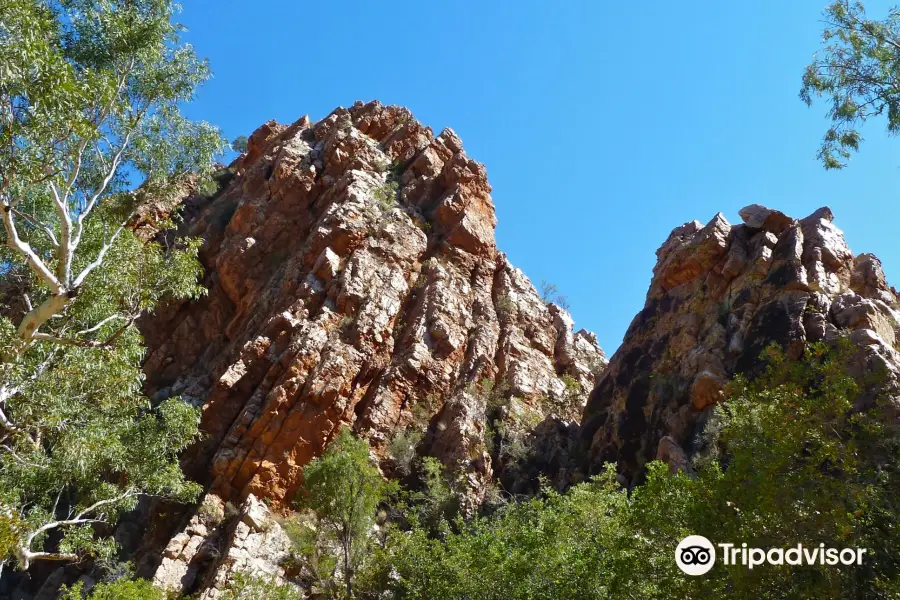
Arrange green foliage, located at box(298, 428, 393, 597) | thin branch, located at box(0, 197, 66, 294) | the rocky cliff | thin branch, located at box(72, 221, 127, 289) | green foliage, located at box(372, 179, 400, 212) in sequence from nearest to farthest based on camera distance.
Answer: thin branch, located at box(0, 197, 66, 294)
thin branch, located at box(72, 221, 127, 289)
green foliage, located at box(298, 428, 393, 597)
the rocky cliff
green foliage, located at box(372, 179, 400, 212)

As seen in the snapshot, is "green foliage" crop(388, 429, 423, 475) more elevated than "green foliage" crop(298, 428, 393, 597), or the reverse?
"green foliage" crop(388, 429, 423, 475)

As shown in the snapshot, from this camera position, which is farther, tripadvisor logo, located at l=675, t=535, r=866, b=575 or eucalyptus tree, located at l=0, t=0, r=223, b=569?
eucalyptus tree, located at l=0, t=0, r=223, b=569

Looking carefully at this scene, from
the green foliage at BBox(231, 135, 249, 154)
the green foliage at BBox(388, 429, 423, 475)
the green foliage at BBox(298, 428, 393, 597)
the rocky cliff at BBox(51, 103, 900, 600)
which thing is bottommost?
the green foliage at BBox(298, 428, 393, 597)

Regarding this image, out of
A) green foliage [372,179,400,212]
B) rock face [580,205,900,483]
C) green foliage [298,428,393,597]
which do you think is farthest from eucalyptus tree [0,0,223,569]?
green foliage [372,179,400,212]

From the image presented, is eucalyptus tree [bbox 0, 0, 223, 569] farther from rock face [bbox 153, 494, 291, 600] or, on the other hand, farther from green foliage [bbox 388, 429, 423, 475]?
green foliage [bbox 388, 429, 423, 475]

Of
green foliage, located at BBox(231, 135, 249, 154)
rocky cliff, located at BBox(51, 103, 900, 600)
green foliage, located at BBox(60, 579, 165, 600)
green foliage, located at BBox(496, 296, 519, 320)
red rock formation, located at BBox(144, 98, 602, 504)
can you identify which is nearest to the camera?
green foliage, located at BBox(60, 579, 165, 600)

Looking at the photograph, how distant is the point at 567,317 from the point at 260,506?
1149 inches

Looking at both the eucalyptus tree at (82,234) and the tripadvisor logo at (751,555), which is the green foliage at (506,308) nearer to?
the eucalyptus tree at (82,234)

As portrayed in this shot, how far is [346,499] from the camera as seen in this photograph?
22297mm

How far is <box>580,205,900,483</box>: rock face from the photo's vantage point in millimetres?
24969

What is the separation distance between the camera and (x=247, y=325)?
36250 millimetres

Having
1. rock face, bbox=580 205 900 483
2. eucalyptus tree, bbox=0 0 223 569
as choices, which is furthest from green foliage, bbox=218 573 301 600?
rock face, bbox=580 205 900 483

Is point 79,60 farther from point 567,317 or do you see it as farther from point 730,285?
point 567,317

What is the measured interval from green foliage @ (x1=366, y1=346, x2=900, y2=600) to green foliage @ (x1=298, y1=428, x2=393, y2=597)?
25.1 ft
